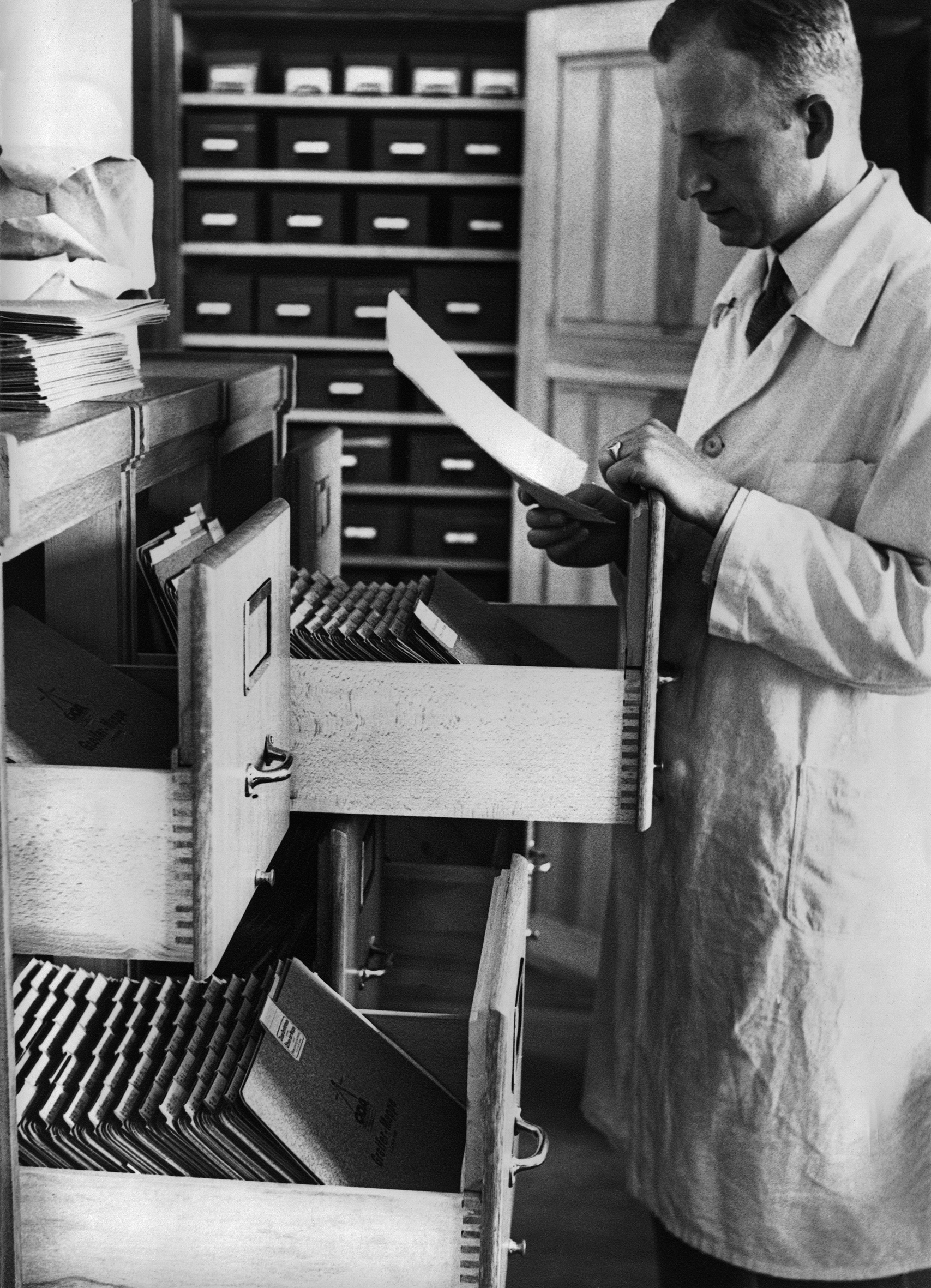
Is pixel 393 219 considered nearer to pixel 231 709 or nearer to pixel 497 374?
pixel 497 374

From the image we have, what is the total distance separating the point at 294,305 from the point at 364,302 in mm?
181

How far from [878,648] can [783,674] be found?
0.46 feet

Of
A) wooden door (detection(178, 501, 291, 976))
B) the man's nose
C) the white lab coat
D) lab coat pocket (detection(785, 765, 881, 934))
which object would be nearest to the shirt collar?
the white lab coat

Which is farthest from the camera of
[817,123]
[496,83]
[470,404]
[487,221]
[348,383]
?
[348,383]

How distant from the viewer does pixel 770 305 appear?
158 cm

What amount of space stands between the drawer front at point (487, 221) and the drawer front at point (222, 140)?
0.53 m

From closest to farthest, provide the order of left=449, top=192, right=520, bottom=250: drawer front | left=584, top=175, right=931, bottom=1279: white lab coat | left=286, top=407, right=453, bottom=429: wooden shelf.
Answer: left=584, top=175, right=931, bottom=1279: white lab coat < left=449, top=192, right=520, bottom=250: drawer front < left=286, top=407, right=453, bottom=429: wooden shelf

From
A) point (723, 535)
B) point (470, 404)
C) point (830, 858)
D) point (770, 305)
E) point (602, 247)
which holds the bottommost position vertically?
point (830, 858)

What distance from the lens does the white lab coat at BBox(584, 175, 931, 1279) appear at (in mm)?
1389

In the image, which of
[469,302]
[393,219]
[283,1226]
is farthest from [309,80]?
[283,1226]

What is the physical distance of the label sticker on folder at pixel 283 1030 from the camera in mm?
1351

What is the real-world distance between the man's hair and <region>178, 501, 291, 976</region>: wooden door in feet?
2.06

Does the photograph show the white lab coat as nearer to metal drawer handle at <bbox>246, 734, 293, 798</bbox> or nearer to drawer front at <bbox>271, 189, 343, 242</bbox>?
metal drawer handle at <bbox>246, 734, 293, 798</bbox>

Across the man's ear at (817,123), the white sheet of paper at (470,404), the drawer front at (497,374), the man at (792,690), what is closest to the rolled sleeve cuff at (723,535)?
the man at (792,690)
